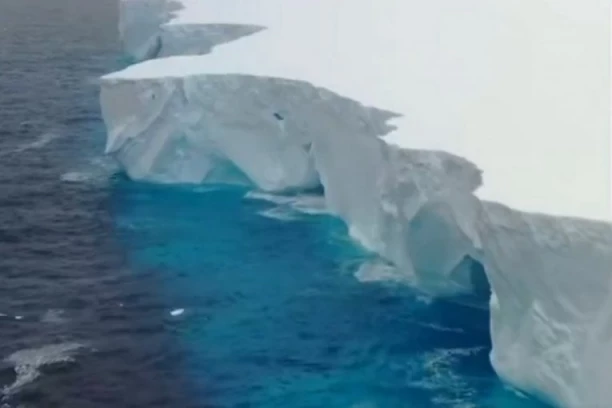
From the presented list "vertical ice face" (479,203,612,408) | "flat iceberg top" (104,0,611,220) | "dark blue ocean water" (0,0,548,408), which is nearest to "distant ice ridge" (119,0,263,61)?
"flat iceberg top" (104,0,611,220)

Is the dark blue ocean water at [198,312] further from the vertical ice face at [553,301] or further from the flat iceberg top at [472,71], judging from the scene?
the flat iceberg top at [472,71]

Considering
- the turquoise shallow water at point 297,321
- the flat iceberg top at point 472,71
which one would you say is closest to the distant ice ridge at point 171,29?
the flat iceberg top at point 472,71

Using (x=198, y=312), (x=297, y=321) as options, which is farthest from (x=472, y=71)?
(x=198, y=312)

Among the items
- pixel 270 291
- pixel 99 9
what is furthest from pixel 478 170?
pixel 99 9

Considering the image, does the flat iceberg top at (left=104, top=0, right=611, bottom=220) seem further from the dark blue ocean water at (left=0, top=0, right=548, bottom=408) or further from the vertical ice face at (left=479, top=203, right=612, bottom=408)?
the dark blue ocean water at (left=0, top=0, right=548, bottom=408)

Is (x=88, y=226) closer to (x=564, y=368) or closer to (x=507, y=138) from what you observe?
(x=507, y=138)

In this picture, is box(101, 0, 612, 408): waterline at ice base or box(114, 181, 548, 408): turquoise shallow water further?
box(114, 181, 548, 408): turquoise shallow water
